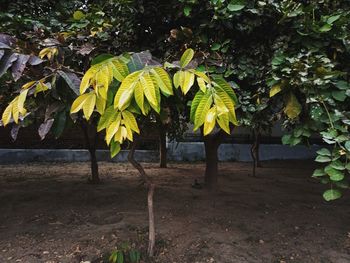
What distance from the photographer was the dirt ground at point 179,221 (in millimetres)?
3318

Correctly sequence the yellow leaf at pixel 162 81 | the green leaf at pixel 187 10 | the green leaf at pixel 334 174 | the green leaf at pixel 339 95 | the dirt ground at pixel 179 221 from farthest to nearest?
the dirt ground at pixel 179 221 < the green leaf at pixel 187 10 < the green leaf at pixel 339 95 < the green leaf at pixel 334 174 < the yellow leaf at pixel 162 81

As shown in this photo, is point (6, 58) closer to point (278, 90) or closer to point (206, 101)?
point (206, 101)

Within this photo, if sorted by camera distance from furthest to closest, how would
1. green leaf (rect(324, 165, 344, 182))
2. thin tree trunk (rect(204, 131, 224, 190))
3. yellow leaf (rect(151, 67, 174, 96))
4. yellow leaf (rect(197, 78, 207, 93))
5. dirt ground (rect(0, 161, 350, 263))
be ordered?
thin tree trunk (rect(204, 131, 224, 190)), dirt ground (rect(0, 161, 350, 263)), green leaf (rect(324, 165, 344, 182)), yellow leaf (rect(197, 78, 207, 93)), yellow leaf (rect(151, 67, 174, 96))

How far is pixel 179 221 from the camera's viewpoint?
3.95 meters

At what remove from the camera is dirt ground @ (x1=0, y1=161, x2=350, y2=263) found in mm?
3318

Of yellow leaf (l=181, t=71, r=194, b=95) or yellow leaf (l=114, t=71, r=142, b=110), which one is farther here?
yellow leaf (l=181, t=71, r=194, b=95)

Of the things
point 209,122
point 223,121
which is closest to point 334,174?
point 223,121

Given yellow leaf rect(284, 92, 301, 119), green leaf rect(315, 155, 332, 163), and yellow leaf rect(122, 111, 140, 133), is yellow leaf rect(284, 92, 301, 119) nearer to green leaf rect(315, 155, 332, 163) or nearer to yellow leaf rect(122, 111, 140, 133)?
green leaf rect(315, 155, 332, 163)

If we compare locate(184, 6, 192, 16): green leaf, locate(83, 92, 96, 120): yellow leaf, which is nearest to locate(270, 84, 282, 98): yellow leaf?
locate(184, 6, 192, 16): green leaf

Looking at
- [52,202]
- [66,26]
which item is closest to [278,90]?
[66,26]

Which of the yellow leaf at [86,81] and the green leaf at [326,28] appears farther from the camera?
the green leaf at [326,28]

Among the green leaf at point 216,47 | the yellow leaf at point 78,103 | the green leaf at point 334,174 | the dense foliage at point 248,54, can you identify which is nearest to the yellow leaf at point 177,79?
the dense foliage at point 248,54

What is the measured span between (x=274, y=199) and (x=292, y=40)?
8.96 feet

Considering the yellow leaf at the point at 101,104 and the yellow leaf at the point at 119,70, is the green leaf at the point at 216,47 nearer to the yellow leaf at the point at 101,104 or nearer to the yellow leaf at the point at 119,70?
the yellow leaf at the point at 119,70
